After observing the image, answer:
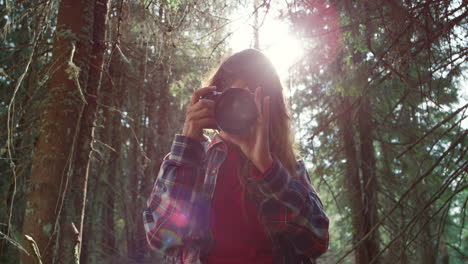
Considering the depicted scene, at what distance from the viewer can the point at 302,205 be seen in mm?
1221

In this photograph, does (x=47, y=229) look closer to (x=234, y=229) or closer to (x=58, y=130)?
(x=58, y=130)

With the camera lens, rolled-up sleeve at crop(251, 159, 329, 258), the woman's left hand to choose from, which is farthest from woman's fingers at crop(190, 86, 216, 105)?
rolled-up sleeve at crop(251, 159, 329, 258)

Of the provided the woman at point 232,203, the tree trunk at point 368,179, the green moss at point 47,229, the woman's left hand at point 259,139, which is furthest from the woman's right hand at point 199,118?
the tree trunk at point 368,179

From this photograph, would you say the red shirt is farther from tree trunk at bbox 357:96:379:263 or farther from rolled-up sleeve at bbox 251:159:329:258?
tree trunk at bbox 357:96:379:263

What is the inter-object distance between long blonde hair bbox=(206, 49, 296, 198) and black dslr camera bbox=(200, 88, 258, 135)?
0.17 meters

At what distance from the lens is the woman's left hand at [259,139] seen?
1.25m

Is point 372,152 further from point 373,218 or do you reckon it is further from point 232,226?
point 232,226

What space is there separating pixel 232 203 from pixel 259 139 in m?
0.26

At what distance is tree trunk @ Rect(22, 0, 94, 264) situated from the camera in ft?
4.78

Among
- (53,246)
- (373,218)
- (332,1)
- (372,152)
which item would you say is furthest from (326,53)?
(53,246)

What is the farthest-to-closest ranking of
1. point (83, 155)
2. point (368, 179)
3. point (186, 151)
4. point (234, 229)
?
point (368, 179) → point (83, 155) → point (186, 151) → point (234, 229)

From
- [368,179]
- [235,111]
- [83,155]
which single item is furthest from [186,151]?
[368,179]

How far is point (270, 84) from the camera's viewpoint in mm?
1469

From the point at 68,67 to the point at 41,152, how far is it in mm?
397
